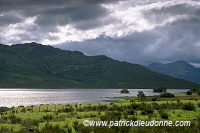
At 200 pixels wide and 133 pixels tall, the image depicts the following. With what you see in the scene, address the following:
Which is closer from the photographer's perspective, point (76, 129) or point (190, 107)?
point (76, 129)

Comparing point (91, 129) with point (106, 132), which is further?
point (91, 129)

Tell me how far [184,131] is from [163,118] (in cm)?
1245

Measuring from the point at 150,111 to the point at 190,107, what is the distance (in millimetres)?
8650

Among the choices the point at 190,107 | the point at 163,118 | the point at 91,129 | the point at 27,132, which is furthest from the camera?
the point at 190,107

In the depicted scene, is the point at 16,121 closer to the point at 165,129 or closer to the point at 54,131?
the point at 54,131

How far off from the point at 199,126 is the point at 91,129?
10.6m

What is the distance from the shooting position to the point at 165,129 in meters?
20.8

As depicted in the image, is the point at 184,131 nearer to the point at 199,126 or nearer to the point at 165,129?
the point at 165,129

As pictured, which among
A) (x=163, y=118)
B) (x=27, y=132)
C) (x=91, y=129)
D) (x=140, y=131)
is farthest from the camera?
(x=163, y=118)

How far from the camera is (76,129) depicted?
23812mm

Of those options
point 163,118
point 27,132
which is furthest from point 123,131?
point 163,118

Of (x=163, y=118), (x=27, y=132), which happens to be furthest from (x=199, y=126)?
(x=27, y=132)

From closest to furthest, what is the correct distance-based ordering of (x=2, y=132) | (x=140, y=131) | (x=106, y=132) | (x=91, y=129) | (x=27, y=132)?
(x=106, y=132) → (x=140, y=131) → (x=91, y=129) → (x=27, y=132) → (x=2, y=132)

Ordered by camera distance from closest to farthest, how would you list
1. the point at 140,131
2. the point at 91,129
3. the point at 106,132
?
the point at 106,132 < the point at 140,131 < the point at 91,129
